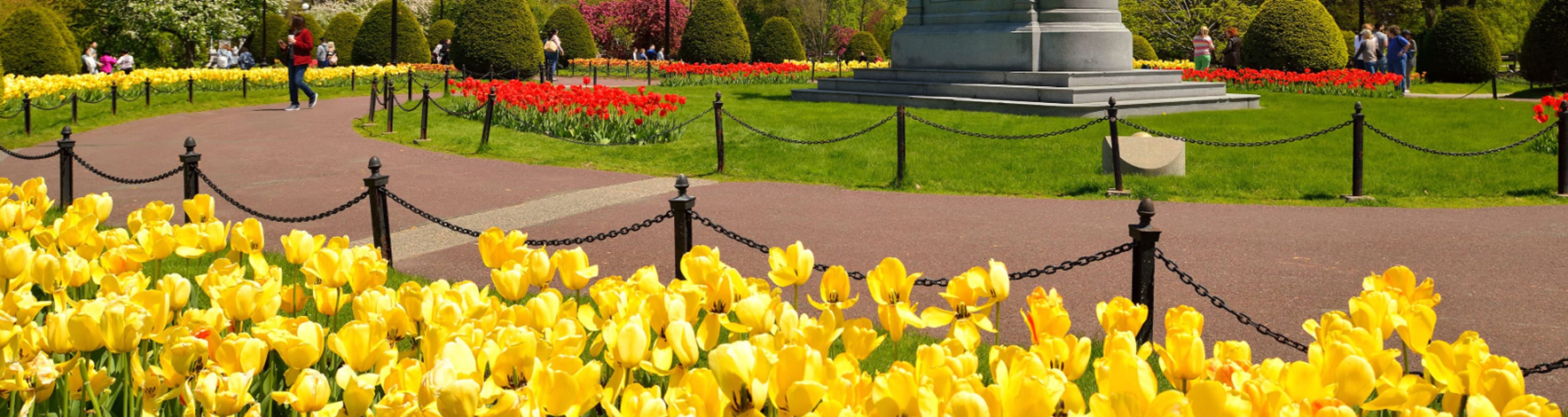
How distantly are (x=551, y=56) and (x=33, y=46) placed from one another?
422 inches

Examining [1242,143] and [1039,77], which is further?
[1039,77]

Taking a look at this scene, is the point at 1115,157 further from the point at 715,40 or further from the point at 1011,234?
the point at 715,40

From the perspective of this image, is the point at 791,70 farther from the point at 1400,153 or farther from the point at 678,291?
the point at 678,291

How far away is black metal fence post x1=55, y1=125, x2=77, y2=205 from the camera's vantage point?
10352mm

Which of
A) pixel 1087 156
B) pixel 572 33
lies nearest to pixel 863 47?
pixel 572 33

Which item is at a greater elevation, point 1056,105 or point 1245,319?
point 1056,105

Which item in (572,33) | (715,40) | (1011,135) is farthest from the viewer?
(572,33)

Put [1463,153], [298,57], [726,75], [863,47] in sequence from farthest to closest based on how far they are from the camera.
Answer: [863,47] < [726,75] < [298,57] < [1463,153]

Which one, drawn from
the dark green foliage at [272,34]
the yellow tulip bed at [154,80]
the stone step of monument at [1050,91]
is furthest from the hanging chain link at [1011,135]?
the dark green foliage at [272,34]

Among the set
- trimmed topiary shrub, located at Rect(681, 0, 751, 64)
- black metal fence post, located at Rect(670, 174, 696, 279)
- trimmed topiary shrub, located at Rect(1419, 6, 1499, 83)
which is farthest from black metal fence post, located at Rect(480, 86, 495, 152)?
trimmed topiary shrub, located at Rect(1419, 6, 1499, 83)

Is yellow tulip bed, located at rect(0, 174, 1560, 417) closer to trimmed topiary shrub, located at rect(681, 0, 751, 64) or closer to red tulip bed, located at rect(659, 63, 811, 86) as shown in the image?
red tulip bed, located at rect(659, 63, 811, 86)

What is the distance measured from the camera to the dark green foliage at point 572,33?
133ft

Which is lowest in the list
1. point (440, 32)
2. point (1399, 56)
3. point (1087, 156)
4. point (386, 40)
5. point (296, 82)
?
point (1087, 156)

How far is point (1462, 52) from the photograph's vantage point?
2945 centimetres
